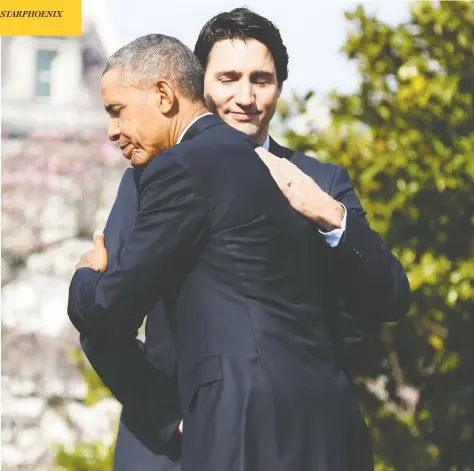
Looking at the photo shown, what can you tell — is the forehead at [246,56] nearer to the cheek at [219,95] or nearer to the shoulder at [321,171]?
the cheek at [219,95]

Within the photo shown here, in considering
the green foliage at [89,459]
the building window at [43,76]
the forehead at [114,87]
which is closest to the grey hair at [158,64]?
the forehead at [114,87]

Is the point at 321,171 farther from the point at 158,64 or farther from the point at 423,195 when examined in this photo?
the point at 423,195

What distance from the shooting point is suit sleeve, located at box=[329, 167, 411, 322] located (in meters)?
3.10

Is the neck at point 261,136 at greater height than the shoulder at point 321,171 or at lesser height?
greater

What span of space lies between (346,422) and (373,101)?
3877mm

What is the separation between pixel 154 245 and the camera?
2.83 metres

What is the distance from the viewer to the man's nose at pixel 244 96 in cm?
376

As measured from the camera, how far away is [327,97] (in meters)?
6.64

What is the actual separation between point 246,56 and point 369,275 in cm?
105

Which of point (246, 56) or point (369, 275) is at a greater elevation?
point (246, 56)

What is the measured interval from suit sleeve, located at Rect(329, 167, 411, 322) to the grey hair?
2.03 feet

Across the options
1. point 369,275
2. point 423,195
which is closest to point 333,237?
point 369,275

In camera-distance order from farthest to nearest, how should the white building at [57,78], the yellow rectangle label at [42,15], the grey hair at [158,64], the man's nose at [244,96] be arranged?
the white building at [57,78], the yellow rectangle label at [42,15], the man's nose at [244,96], the grey hair at [158,64]

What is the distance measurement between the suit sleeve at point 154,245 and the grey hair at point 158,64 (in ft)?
0.90
